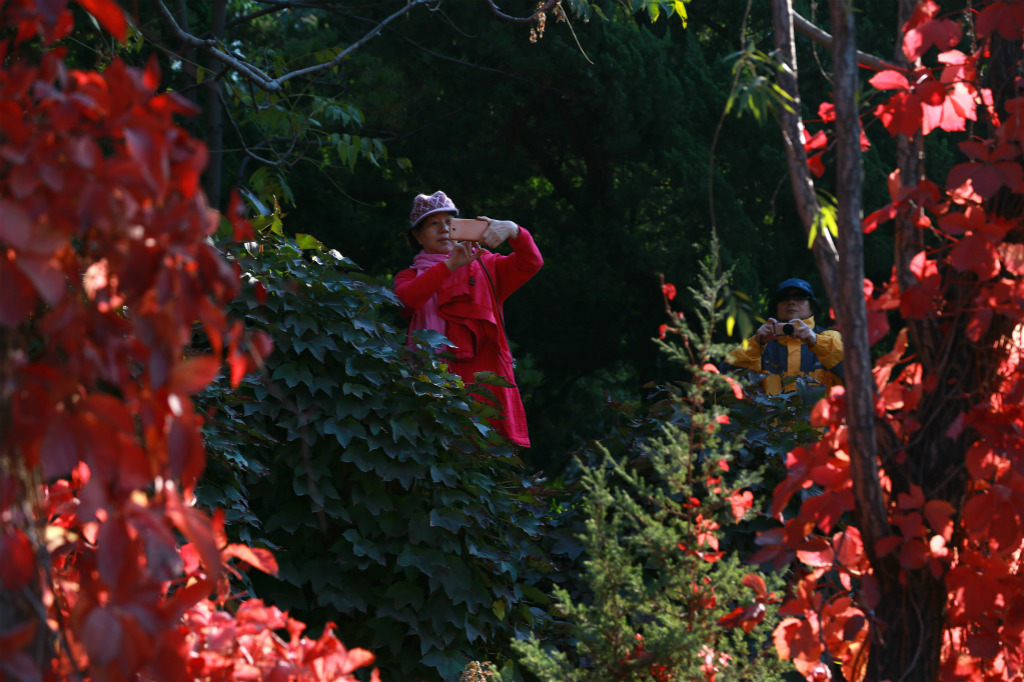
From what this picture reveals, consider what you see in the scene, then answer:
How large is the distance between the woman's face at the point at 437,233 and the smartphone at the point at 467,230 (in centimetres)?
25

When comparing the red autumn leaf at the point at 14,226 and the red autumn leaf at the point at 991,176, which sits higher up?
the red autumn leaf at the point at 991,176

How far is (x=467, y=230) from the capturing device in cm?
347

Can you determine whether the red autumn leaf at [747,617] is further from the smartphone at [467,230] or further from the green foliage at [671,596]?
the smartphone at [467,230]

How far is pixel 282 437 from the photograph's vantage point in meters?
→ 2.66

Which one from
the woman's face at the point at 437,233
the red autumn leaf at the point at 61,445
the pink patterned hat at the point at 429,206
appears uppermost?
the red autumn leaf at the point at 61,445

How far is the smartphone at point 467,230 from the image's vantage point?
346 cm

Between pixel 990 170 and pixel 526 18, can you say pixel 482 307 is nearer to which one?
pixel 526 18

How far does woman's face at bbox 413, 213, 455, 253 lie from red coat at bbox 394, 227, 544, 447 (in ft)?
0.46

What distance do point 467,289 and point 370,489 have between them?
1233 mm

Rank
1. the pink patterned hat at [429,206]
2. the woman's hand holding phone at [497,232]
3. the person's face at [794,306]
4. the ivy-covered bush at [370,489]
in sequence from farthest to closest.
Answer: the person's face at [794,306] → the pink patterned hat at [429,206] → the woman's hand holding phone at [497,232] → the ivy-covered bush at [370,489]

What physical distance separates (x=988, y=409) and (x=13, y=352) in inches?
52.1

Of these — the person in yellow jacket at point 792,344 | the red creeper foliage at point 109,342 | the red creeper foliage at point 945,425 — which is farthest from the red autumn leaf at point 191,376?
the person in yellow jacket at point 792,344

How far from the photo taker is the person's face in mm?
4375

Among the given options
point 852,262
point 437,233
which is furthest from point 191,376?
point 437,233
